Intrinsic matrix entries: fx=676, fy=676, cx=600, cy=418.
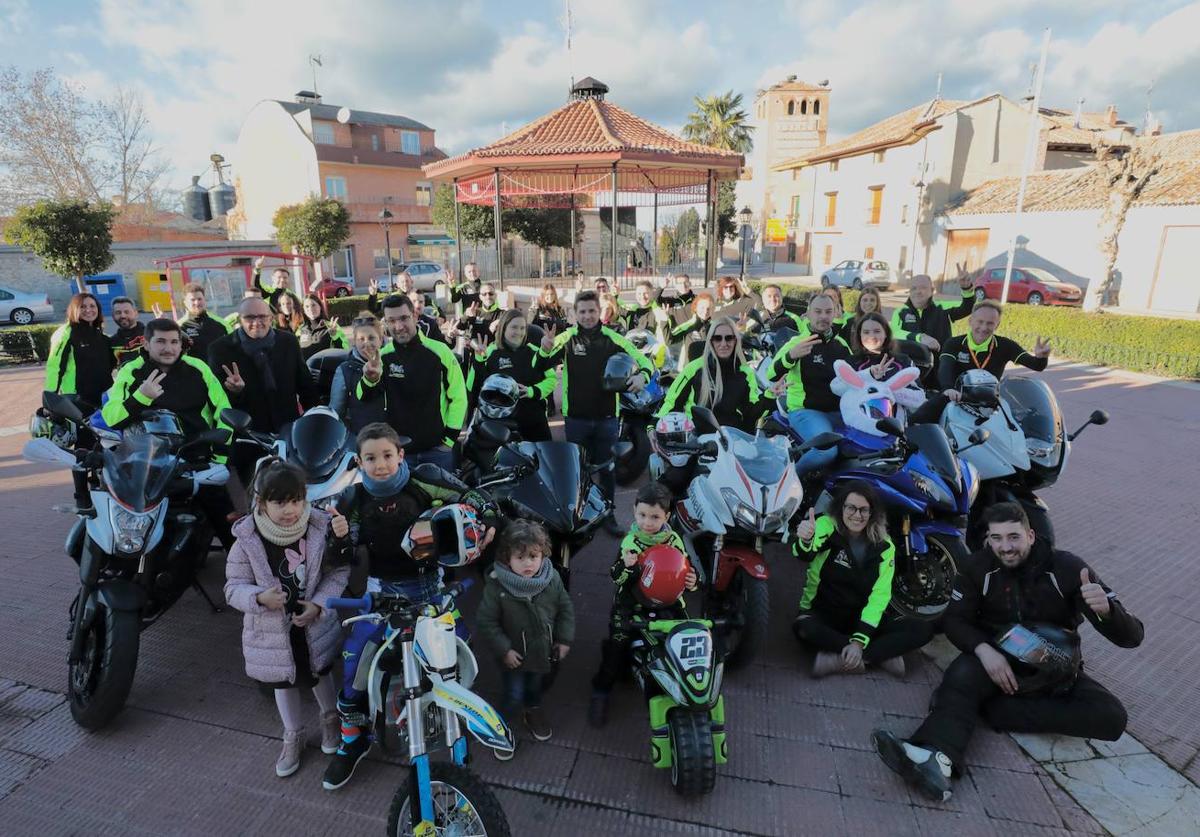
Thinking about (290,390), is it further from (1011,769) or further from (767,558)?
(1011,769)

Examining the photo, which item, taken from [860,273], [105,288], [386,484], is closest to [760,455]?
[386,484]

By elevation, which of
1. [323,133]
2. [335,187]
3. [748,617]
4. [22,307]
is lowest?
[748,617]

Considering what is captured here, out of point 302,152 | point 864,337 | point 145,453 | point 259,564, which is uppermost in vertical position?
point 302,152

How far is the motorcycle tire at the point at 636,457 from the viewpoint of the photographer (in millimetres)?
6227

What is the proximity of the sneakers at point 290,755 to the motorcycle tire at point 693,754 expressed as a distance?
1.63m

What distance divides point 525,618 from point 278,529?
112cm

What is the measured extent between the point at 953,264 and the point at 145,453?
3346cm

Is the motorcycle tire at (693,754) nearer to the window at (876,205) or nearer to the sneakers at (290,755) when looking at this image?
the sneakers at (290,755)

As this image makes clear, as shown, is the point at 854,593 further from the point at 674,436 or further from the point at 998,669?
the point at 674,436

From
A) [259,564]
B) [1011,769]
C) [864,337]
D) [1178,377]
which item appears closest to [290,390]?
[259,564]

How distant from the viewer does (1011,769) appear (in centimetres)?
292

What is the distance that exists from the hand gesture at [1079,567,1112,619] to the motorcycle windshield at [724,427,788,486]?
4.48 feet

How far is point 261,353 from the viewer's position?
4832 millimetres

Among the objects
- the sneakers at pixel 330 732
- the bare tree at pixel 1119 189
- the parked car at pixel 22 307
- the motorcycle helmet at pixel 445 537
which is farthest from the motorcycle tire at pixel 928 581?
the parked car at pixel 22 307
